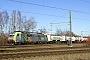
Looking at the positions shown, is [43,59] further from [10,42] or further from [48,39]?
[48,39]

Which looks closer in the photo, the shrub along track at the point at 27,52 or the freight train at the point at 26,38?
the shrub along track at the point at 27,52

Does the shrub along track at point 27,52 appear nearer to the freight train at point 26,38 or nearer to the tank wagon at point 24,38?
the tank wagon at point 24,38

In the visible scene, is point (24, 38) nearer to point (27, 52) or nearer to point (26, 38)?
point (26, 38)

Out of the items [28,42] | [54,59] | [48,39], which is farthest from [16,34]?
[54,59]

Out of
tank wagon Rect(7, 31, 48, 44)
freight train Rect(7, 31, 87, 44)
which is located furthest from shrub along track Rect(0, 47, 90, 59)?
freight train Rect(7, 31, 87, 44)

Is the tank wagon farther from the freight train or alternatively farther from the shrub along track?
the shrub along track

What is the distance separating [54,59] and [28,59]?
216 centimetres

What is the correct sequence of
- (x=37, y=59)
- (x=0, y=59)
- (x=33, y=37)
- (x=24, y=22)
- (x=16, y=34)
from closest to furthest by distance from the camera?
(x=0, y=59) < (x=37, y=59) < (x=16, y=34) < (x=33, y=37) < (x=24, y=22)

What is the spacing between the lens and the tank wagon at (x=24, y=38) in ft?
143

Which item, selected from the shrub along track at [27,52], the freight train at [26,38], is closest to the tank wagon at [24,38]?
the freight train at [26,38]

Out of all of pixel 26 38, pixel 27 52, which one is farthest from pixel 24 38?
pixel 27 52

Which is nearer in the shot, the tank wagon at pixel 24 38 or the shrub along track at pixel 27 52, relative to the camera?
the shrub along track at pixel 27 52

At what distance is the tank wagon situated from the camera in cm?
4372

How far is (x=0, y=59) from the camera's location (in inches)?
562
